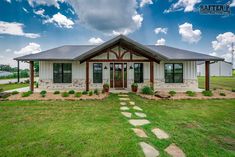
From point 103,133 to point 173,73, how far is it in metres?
10.2

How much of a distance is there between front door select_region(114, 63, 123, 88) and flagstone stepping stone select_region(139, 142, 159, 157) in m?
9.10

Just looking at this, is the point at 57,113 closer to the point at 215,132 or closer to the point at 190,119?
the point at 190,119

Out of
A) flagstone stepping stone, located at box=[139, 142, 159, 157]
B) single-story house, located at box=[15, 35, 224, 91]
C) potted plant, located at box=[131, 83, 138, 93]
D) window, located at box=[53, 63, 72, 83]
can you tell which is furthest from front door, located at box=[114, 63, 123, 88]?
flagstone stepping stone, located at box=[139, 142, 159, 157]

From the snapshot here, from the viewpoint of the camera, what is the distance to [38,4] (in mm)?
17094

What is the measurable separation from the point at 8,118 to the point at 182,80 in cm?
1219

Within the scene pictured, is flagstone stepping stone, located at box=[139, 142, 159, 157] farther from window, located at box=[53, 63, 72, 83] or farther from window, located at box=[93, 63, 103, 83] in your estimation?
window, located at box=[53, 63, 72, 83]

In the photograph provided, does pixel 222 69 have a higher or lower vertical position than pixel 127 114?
higher

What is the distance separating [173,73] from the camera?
12.4 metres

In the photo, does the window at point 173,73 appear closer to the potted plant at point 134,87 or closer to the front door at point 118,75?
the potted plant at point 134,87

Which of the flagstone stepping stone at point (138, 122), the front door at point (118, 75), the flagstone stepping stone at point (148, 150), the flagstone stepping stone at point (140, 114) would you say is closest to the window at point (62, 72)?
the front door at point (118, 75)

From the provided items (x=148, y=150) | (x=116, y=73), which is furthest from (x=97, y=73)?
(x=148, y=150)

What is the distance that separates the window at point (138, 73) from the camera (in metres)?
12.4

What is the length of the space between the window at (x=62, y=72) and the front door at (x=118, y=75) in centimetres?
388

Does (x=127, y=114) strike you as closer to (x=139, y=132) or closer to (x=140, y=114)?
(x=140, y=114)
